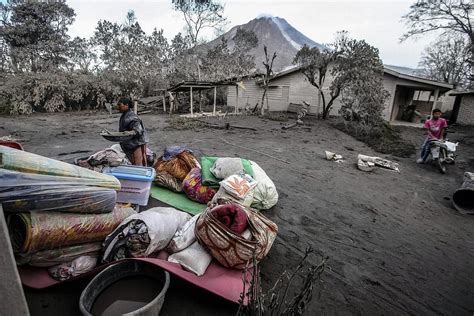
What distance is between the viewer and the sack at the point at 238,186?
3.05 m

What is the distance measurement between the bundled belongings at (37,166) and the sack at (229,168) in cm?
172

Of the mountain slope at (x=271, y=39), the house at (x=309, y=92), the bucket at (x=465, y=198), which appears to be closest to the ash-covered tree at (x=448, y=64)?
the house at (x=309, y=92)

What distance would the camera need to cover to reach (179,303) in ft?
6.51

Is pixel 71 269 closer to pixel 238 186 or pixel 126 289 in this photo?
pixel 126 289

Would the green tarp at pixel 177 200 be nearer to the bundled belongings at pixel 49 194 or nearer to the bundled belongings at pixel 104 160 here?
the bundled belongings at pixel 104 160

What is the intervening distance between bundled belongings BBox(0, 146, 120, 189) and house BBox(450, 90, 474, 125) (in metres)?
20.5

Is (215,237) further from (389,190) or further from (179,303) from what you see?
(389,190)

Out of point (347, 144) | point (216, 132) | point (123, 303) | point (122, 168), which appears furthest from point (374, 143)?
point (123, 303)

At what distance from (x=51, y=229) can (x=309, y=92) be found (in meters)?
16.7

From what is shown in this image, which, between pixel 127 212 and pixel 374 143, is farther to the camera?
pixel 374 143

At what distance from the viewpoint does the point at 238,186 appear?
3.10m

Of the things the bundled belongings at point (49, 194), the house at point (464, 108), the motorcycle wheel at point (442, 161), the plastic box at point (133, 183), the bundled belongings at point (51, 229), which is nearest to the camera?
the bundled belongings at point (49, 194)

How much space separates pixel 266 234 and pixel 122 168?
6.47 ft

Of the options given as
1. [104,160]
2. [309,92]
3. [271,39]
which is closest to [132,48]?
[309,92]
